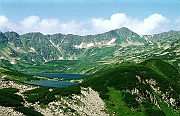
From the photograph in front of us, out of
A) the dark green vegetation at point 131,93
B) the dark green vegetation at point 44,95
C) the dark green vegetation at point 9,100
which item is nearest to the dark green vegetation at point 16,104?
→ the dark green vegetation at point 9,100

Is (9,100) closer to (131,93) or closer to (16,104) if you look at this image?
(16,104)

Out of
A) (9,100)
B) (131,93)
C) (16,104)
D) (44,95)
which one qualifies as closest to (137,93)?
(131,93)

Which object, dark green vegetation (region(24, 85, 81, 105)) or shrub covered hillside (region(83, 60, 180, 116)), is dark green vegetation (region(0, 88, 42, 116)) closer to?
dark green vegetation (region(24, 85, 81, 105))

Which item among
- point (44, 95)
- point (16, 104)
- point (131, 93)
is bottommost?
point (131, 93)

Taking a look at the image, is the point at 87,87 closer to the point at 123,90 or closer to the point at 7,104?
the point at 123,90

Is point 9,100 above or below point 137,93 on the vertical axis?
above

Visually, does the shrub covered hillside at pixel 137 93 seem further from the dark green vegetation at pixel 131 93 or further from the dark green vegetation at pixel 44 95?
the dark green vegetation at pixel 44 95

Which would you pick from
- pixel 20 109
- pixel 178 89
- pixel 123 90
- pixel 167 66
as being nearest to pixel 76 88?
pixel 123 90

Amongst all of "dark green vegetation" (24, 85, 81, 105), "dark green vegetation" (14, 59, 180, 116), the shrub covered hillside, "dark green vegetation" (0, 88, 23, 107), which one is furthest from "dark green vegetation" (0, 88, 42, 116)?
the shrub covered hillside
